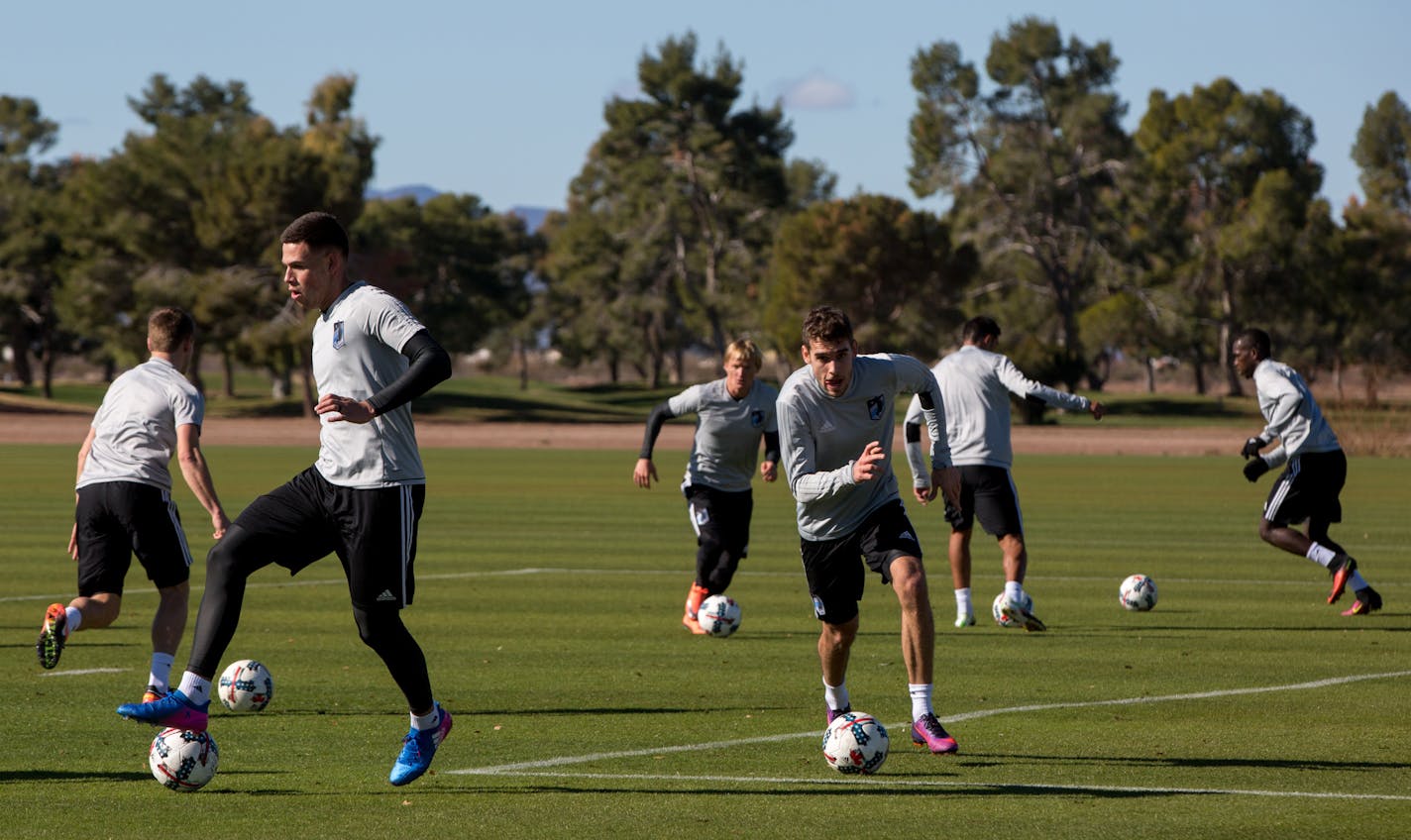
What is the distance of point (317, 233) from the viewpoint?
8219 millimetres

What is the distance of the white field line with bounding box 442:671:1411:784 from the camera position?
902 cm

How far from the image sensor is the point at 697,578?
49.0ft

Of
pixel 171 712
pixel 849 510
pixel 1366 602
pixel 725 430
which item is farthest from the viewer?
pixel 1366 602

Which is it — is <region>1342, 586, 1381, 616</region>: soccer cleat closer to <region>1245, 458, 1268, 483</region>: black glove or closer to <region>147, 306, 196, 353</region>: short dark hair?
<region>1245, 458, 1268, 483</region>: black glove

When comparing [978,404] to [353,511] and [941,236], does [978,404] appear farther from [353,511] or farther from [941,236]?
[941,236]

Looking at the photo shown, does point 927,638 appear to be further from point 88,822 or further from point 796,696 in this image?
point 88,822

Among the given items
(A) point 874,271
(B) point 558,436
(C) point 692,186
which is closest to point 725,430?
(B) point 558,436

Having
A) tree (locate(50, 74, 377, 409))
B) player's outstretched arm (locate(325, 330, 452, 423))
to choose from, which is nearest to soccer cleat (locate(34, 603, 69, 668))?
player's outstretched arm (locate(325, 330, 452, 423))

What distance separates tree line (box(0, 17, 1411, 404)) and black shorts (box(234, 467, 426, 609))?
7530 cm

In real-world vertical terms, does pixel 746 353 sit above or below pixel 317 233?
below

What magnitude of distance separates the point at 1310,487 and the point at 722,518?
4738mm

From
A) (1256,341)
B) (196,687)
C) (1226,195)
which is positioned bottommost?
(196,687)

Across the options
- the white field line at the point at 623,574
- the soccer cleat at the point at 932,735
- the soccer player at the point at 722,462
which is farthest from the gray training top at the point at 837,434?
the white field line at the point at 623,574

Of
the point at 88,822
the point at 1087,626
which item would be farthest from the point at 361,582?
the point at 1087,626
